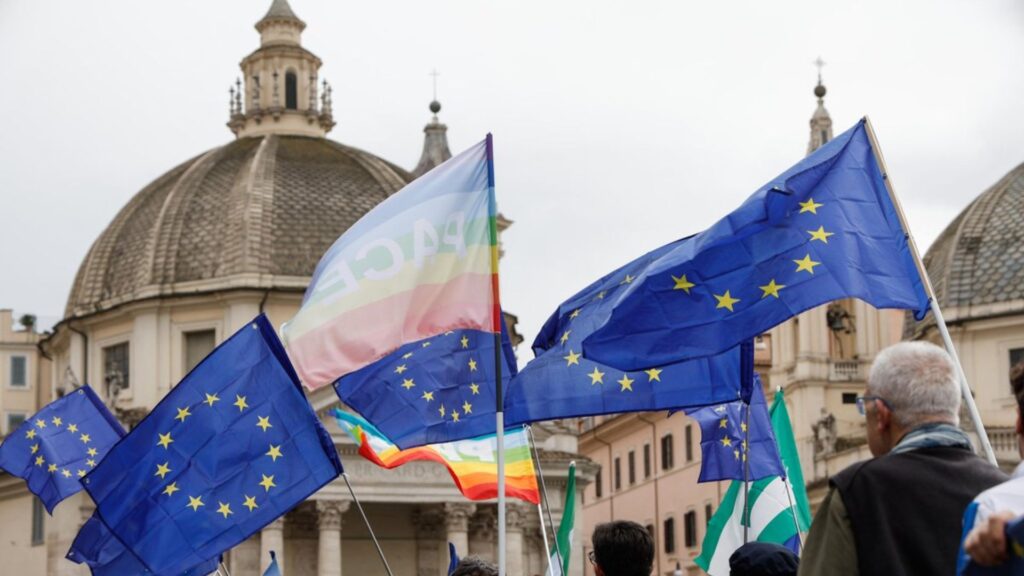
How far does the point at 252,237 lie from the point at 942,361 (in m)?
61.1

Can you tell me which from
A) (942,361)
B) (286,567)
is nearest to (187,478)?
(942,361)

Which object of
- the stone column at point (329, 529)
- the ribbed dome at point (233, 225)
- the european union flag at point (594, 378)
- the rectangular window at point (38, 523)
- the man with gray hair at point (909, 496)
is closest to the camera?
the man with gray hair at point (909, 496)

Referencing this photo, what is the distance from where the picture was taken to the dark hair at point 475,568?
10625mm

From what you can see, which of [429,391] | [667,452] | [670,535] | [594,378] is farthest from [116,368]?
[594,378]

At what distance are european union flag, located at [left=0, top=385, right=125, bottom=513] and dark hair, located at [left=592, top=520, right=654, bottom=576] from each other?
14671 mm

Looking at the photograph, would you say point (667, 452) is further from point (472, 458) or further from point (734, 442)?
point (734, 442)

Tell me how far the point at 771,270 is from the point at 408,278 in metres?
4.33

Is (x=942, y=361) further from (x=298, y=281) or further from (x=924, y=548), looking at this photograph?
(x=298, y=281)

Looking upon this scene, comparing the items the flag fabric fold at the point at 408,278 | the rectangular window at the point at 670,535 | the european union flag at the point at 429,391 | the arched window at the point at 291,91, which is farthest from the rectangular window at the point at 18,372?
the flag fabric fold at the point at 408,278

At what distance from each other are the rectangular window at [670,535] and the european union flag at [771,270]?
2758 inches

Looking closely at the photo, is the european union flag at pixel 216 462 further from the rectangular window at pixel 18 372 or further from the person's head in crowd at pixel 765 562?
the rectangular window at pixel 18 372

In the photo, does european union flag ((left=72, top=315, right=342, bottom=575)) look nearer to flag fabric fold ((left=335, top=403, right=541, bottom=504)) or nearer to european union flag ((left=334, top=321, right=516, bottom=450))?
european union flag ((left=334, top=321, right=516, bottom=450))

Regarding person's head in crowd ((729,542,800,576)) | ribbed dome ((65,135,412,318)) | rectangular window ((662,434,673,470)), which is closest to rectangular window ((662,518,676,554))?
rectangular window ((662,434,673,470))

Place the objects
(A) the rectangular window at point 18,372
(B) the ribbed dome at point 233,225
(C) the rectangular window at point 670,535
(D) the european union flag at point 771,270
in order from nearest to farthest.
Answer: (D) the european union flag at point 771,270 → (B) the ribbed dome at point 233,225 → (A) the rectangular window at point 18,372 → (C) the rectangular window at point 670,535
